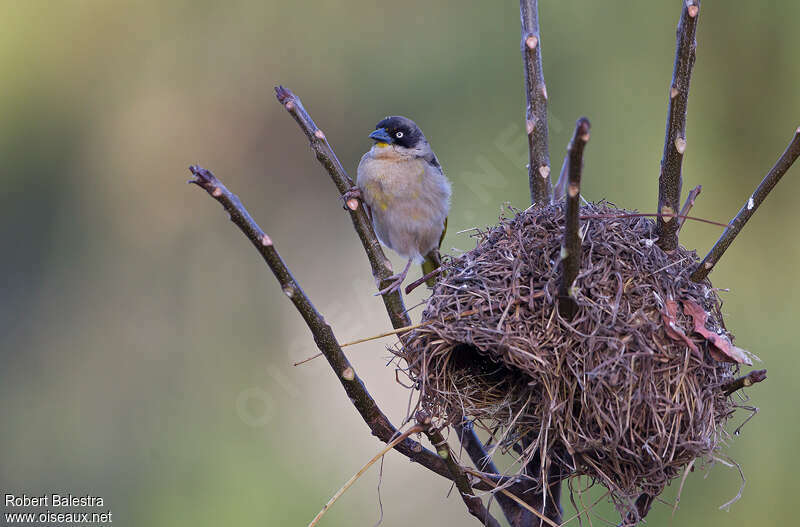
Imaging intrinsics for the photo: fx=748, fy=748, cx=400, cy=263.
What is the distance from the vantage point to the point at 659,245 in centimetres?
247

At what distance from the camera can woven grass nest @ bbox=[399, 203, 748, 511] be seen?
216cm

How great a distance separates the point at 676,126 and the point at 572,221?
76 centimetres

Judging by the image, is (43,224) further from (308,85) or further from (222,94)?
(308,85)

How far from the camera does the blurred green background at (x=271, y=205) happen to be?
4746 millimetres

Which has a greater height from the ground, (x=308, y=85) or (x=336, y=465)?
(x=308, y=85)

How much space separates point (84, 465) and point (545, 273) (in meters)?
4.46

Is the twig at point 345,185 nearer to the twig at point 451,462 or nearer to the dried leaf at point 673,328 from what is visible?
the twig at point 451,462

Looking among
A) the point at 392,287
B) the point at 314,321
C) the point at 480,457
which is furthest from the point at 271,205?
the point at 314,321

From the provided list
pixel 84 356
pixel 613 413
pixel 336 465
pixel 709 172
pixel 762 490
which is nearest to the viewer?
pixel 613 413

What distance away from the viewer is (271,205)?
6.17 metres

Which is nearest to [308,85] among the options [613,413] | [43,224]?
[43,224]

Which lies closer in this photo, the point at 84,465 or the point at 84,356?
the point at 84,465

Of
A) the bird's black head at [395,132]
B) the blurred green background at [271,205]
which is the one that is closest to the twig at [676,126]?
the bird's black head at [395,132]

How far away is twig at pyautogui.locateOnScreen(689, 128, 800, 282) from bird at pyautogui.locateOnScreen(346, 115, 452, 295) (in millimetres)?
1649
